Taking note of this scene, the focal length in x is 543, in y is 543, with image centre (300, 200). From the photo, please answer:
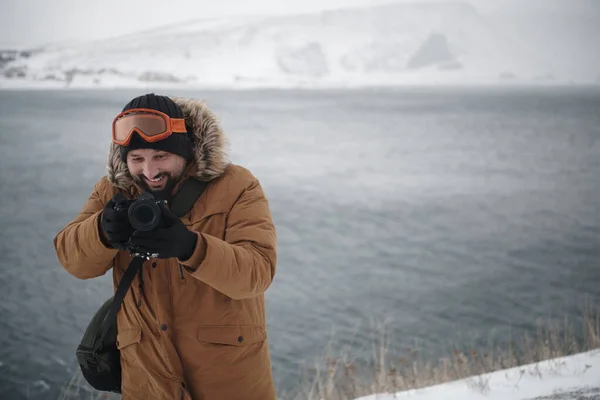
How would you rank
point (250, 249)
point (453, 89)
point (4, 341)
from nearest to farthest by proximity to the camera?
point (250, 249)
point (4, 341)
point (453, 89)

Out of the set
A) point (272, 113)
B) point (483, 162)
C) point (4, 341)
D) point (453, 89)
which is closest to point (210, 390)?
point (4, 341)

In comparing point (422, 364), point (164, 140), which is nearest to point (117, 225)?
point (164, 140)

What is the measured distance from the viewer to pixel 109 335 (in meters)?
1.73

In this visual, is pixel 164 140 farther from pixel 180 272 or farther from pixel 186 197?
pixel 180 272

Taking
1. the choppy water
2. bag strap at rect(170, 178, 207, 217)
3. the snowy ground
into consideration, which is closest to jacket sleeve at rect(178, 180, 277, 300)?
bag strap at rect(170, 178, 207, 217)

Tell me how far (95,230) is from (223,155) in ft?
1.42

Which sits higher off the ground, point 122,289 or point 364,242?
point 122,289

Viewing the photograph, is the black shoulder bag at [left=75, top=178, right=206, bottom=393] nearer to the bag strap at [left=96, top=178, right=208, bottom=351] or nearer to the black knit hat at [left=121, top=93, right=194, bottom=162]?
the bag strap at [left=96, top=178, right=208, bottom=351]

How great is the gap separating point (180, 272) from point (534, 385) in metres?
2.09

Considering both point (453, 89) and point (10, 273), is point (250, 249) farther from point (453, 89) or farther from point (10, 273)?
point (453, 89)

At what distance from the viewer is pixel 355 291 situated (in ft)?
32.3

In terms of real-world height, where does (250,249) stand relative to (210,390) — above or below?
above

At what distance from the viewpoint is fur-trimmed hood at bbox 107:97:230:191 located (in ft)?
5.32

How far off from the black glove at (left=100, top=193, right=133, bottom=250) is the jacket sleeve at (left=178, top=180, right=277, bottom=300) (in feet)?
0.51
